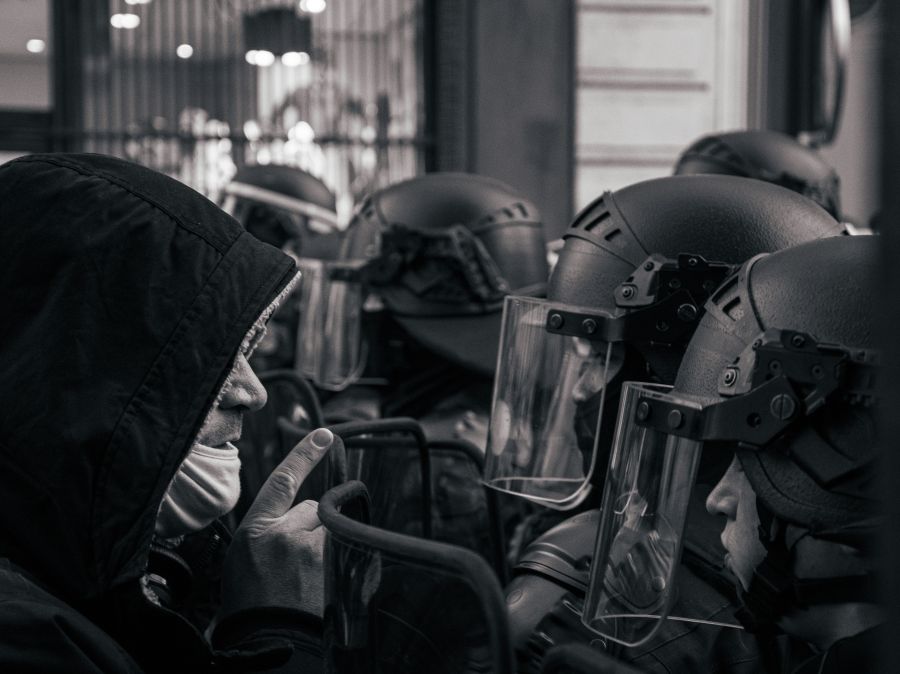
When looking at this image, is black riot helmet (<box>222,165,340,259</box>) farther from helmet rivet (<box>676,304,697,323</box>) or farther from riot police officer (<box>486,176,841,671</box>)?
helmet rivet (<box>676,304,697,323</box>)

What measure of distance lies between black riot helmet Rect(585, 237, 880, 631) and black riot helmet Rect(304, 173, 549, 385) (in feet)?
5.56

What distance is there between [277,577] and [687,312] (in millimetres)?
710

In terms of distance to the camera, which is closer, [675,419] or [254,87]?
[675,419]

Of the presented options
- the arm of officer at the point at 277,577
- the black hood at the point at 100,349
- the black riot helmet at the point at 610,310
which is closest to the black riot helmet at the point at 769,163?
the black riot helmet at the point at 610,310

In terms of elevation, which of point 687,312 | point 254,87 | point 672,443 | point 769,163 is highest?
point 254,87

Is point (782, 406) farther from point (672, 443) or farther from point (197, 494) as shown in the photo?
point (197, 494)

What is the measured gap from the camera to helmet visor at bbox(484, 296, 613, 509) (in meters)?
1.95

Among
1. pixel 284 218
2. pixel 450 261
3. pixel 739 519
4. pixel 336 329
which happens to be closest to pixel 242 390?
pixel 739 519

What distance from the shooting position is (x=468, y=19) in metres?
6.84

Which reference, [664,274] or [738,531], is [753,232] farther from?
[738,531]

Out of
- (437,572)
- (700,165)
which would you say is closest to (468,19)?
(700,165)

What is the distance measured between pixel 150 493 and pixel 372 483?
0.78 metres

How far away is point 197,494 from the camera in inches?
60.1

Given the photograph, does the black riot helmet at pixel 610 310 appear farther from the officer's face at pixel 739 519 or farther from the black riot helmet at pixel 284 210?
the black riot helmet at pixel 284 210
